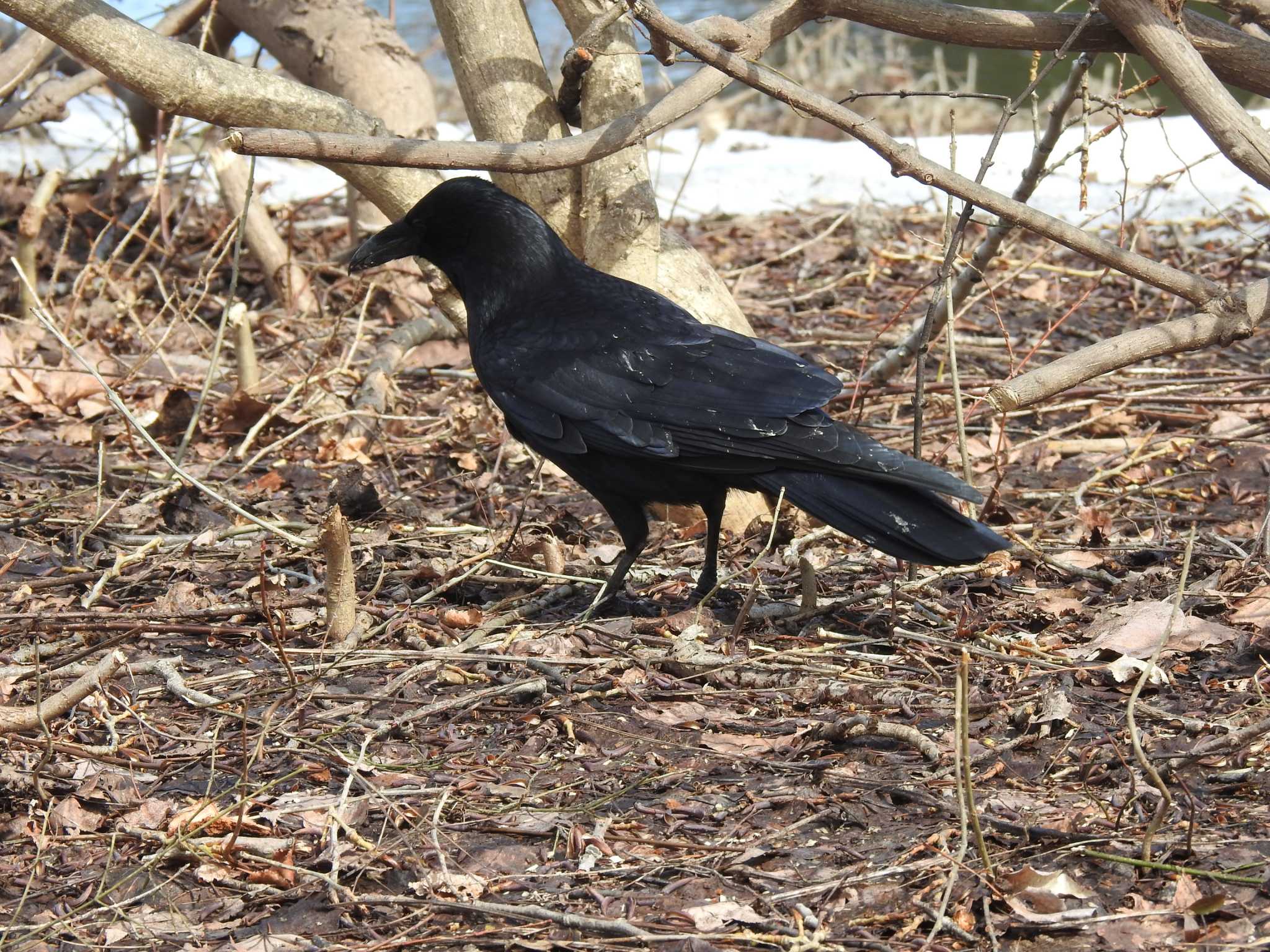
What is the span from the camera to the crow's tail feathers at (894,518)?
3672mm

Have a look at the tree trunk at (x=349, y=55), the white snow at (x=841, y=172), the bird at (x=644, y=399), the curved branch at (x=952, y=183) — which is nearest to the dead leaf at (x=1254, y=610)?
the bird at (x=644, y=399)

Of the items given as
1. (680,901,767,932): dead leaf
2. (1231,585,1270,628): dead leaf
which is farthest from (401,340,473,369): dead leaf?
(680,901,767,932): dead leaf

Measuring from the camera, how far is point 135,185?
27.7 ft

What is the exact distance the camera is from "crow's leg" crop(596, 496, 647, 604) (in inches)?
172

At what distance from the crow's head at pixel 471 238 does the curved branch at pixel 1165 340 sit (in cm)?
189

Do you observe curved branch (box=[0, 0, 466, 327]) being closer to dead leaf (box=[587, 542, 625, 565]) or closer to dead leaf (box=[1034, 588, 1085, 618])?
dead leaf (box=[587, 542, 625, 565])

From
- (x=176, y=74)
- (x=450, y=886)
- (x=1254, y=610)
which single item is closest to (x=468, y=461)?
(x=176, y=74)

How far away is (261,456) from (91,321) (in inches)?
79.8

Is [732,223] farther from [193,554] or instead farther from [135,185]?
[193,554]

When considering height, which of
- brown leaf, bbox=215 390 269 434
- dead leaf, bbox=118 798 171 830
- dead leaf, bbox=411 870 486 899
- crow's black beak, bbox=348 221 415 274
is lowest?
brown leaf, bbox=215 390 269 434

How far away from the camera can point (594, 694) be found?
11.7 ft

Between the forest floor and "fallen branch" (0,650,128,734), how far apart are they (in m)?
0.01

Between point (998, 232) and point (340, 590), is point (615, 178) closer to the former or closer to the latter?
point (998, 232)

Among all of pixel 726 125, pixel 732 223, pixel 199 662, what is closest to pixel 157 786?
pixel 199 662
